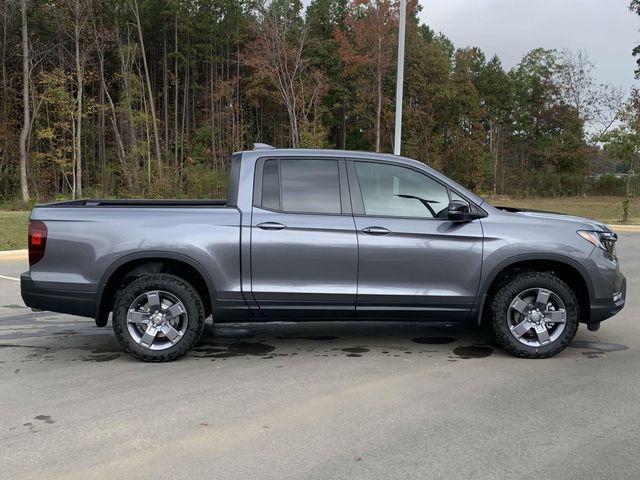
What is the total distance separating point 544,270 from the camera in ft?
18.3

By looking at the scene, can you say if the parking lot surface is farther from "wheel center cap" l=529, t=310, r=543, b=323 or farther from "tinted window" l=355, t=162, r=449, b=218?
"tinted window" l=355, t=162, r=449, b=218

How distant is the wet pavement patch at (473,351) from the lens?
5.61 meters

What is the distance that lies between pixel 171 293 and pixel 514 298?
3.11m

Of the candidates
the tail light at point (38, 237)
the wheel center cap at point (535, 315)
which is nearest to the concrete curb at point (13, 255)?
the tail light at point (38, 237)

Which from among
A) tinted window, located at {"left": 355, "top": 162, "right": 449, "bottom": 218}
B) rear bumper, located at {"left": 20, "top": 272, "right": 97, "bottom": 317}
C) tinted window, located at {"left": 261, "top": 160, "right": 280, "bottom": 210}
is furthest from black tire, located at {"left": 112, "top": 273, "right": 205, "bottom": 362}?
tinted window, located at {"left": 355, "top": 162, "right": 449, "bottom": 218}

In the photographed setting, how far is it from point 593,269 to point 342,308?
2.32 m

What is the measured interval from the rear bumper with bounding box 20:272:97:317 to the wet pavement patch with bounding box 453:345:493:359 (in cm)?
343

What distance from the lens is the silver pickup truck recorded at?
5.21m

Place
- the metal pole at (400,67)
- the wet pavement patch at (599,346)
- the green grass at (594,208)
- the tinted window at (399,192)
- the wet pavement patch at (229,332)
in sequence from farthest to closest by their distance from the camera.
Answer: the green grass at (594,208) → the metal pole at (400,67) → the wet pavement patch at (229,332) → the wet pavement patch at (599,346) → the tinted window at (399,192)

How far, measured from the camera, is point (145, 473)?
3289mm

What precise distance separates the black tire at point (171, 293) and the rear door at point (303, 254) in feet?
1.91

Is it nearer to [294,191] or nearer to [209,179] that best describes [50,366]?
[294,191]

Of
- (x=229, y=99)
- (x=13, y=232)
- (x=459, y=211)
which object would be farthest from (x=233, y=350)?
(x=229, y=99)

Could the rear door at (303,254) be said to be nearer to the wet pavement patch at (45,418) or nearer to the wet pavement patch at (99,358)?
the wet pavement patch at (99,358)
